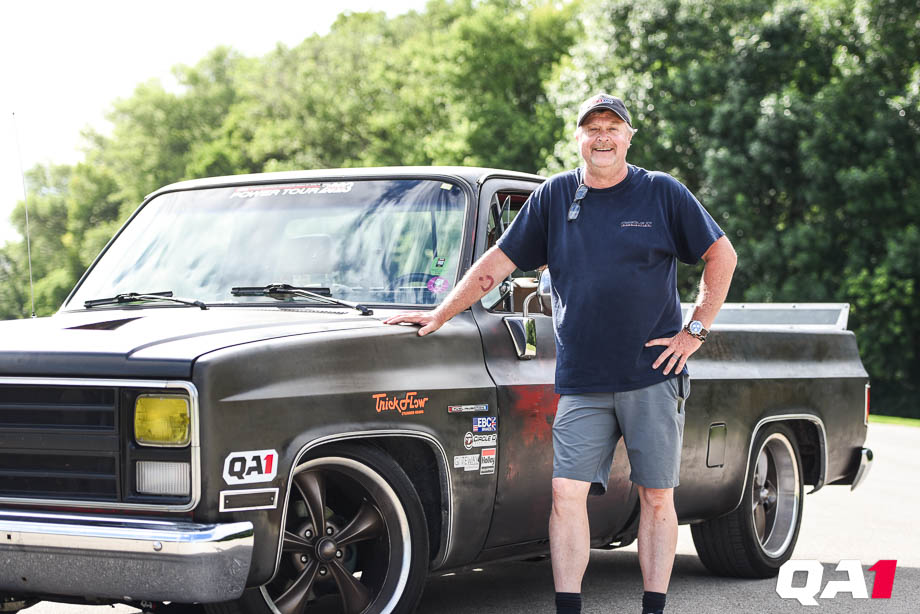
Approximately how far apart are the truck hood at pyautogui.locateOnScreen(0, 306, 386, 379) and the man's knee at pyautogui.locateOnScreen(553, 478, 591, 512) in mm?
932

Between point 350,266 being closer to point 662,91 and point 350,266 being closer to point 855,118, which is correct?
point 855,118

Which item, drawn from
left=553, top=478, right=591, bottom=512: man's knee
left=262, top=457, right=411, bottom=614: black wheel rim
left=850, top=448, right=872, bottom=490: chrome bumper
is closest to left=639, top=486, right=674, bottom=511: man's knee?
left=553, top=478, right=591, bottom=512: man's knee

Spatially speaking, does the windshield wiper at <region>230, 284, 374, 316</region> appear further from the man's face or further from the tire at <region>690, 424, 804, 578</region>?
the tire at <region>690, 424, 804, 578</region>

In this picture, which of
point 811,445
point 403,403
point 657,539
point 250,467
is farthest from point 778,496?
point 250,467

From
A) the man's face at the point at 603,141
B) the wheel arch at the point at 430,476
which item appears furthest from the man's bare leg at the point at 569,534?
the man's face at the point at 603,141

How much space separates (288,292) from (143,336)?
949 mm

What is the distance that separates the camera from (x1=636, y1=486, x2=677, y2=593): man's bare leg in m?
4.85

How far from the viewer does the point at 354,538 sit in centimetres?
453

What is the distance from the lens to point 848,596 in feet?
20.7

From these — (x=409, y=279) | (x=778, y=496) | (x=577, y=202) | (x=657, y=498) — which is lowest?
(x=778, y=496)

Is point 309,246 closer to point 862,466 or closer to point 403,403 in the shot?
point 403,403

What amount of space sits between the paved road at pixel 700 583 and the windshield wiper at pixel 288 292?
1611 mm

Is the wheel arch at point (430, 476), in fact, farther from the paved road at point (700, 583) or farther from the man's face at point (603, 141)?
the man's face at point (603, 141)

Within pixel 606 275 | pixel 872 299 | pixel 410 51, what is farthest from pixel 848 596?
pixel 410 51
